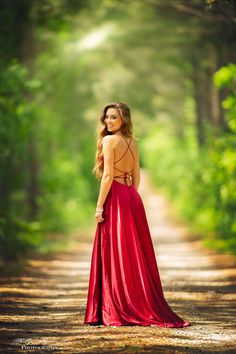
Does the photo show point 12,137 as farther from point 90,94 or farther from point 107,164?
point 90,94

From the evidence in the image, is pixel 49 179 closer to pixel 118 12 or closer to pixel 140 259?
pixel 118 12

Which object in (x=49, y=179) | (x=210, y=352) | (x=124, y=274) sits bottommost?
(x=210, y=352)

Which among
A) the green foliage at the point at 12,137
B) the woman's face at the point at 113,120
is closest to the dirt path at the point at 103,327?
the green foliage at the point at 12,137

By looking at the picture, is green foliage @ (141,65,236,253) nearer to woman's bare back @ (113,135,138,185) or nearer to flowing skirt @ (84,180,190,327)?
woman's bare back @ (113,135,138,185)

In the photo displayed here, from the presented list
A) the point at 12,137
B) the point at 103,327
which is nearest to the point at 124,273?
the point at 103,327

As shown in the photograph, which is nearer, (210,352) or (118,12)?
(210,352)

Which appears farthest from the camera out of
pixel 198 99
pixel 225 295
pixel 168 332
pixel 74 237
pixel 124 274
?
pixel 198 99

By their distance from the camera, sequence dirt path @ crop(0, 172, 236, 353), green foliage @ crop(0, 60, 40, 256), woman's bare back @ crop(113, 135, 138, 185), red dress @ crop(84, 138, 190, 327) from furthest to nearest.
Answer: green foliage @ crop(0, 60, 40, 256) < woman's bare back @ crop(113, 135, 138, 185) < red dress @ crop(84, 138, 190, 327) < dirt path @ crop(0, 172, 236, 353)

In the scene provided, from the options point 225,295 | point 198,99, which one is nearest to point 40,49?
point 198,99

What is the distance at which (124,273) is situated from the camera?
28.5 feet

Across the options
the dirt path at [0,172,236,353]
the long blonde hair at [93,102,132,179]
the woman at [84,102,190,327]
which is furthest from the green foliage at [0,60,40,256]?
the woman at [84,102,190,327]

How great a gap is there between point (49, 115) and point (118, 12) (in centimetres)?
504

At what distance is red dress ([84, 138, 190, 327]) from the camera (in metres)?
8.57

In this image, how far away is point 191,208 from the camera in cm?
2939
